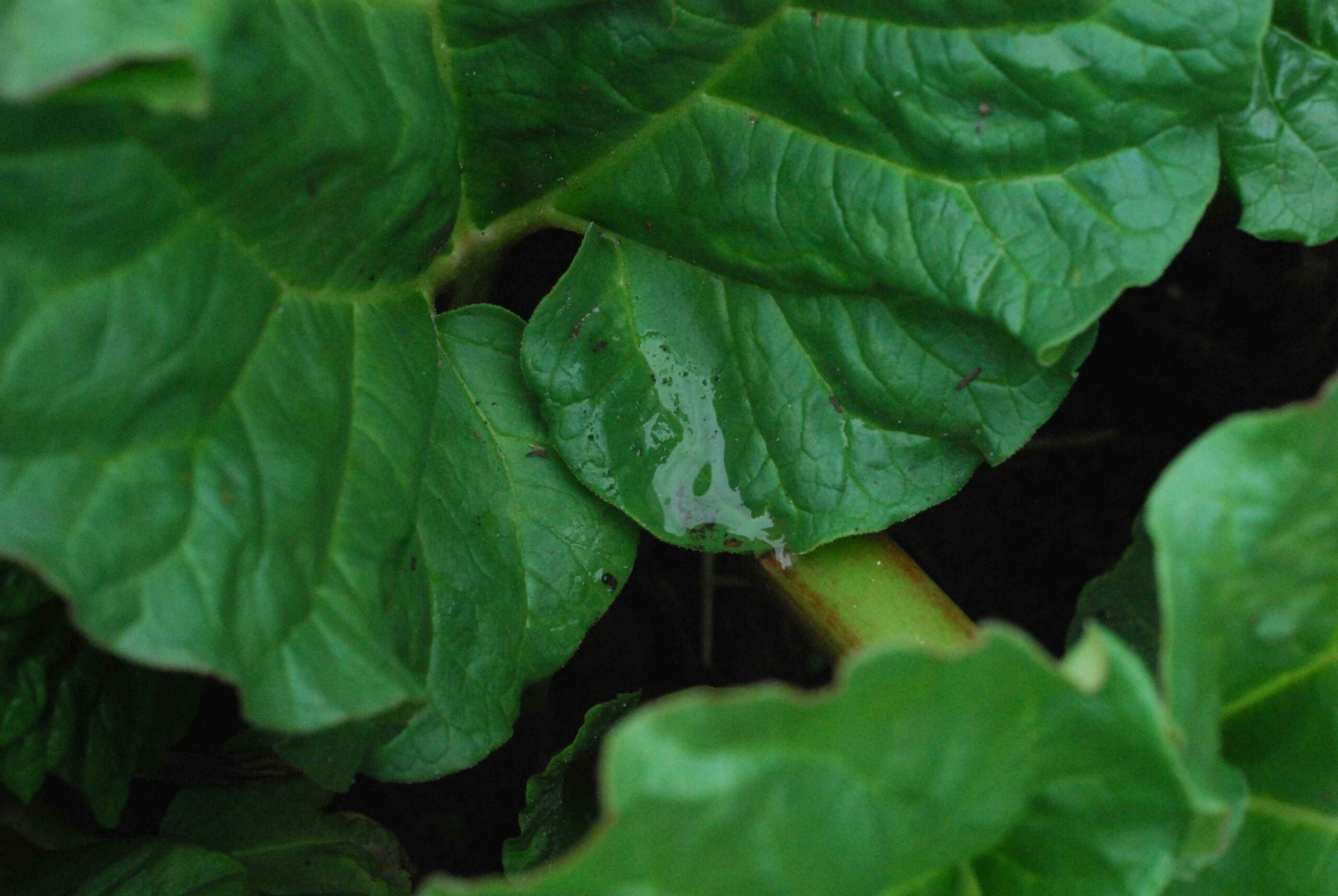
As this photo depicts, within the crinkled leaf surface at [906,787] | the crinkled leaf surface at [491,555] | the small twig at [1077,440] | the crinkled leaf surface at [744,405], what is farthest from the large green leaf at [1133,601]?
the small twig at [1077,440]

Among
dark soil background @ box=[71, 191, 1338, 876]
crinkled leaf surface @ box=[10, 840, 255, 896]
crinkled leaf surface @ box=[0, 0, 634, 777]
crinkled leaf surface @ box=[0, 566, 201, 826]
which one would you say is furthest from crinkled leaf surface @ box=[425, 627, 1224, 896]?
dark soil background @ box=[71, 191, 1338, 876]

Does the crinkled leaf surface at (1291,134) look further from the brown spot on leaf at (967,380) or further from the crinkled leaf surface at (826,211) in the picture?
the brown spot on leaf at (967,380)

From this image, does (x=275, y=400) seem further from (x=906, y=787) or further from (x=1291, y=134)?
(x=1291, y=134)

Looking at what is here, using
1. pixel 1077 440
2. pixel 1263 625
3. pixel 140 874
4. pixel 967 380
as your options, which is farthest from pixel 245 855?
pixel 1077 440

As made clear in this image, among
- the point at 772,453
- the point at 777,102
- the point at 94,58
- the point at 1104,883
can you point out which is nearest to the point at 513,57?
the point at 777,102

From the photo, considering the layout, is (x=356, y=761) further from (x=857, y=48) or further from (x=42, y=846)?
(x=857, y=48)

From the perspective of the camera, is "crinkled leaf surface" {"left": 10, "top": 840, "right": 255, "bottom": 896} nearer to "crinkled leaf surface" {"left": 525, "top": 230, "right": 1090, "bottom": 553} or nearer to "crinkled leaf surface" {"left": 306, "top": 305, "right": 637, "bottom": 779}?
"crinkled leaf surface" {"left": 306, "top": 305, "right": 637, "bottom": 779}

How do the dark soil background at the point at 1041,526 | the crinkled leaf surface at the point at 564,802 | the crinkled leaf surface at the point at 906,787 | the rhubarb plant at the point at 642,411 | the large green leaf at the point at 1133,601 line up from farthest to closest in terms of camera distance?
the dark soil background at the point at 1041,526 < the crinkled leaf surface at the point at 564,802 < the large green leaf at the point at 1133,601 < the rhubarb plant at the point at 642,411 < the crinkled leaf surface at the point at 906,787

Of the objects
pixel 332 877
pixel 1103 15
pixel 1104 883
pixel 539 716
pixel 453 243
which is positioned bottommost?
pixel 539 716
